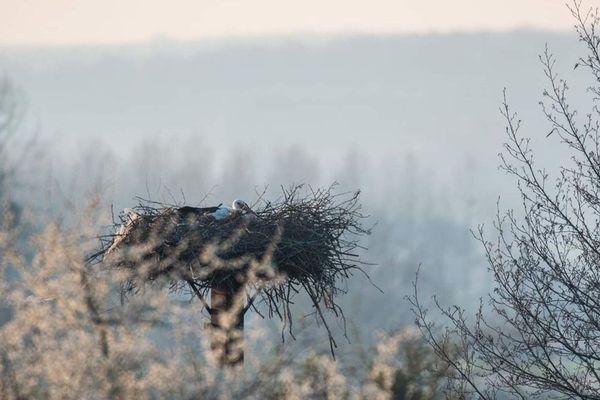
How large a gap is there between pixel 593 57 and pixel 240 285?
3.73 meters

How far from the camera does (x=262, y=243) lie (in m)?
6.13

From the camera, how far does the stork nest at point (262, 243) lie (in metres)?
6.04

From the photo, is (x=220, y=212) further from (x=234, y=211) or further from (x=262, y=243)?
(x=262, y=243)

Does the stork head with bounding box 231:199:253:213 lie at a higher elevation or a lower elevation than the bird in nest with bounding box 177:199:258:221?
higher

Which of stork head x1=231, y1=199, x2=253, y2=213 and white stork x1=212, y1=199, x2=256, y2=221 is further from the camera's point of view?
stork head x1=231, y1=199, x2=253, y2=213

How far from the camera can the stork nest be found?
238 inches

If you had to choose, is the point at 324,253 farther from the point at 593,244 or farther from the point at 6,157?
the point at 6,157

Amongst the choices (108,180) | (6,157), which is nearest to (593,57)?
(108,180)

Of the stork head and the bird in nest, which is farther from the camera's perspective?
the stork head

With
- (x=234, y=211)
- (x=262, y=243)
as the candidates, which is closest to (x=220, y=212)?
(x=234, y=211)

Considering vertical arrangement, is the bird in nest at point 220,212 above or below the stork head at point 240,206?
below

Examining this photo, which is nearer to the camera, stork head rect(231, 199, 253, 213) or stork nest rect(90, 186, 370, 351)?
stork nest rect(90, 186, 370, 351)

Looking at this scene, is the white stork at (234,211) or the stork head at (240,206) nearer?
the white stork at (234,211)

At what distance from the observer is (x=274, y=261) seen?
20.5ft
